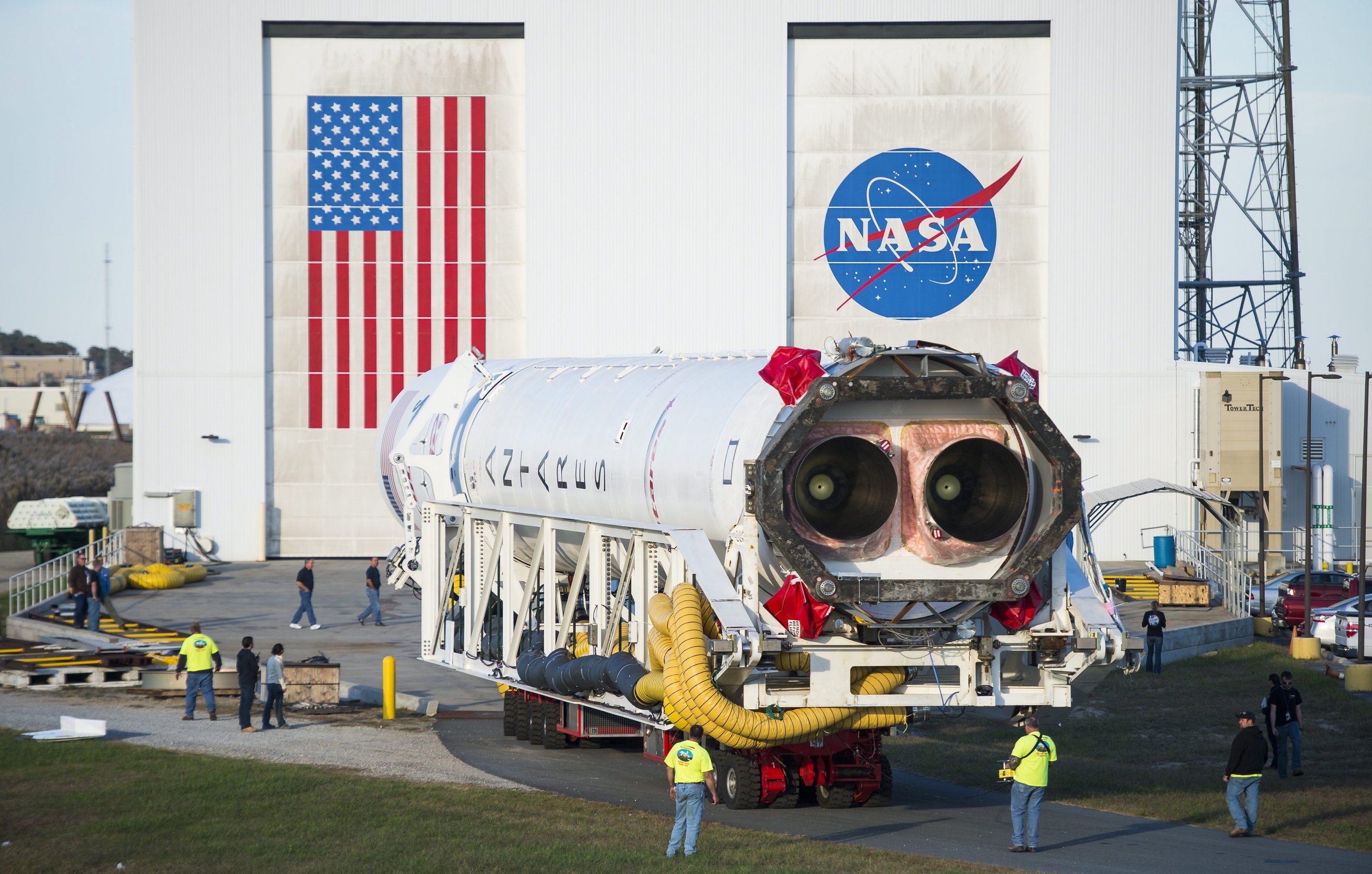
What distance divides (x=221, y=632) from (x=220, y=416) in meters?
16.1

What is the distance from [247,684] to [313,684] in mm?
2135

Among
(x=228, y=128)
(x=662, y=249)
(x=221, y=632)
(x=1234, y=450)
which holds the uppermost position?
(x=228, y=128)

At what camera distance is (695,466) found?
48.3 feet

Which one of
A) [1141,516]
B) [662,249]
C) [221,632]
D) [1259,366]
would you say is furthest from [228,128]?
[1259,366]

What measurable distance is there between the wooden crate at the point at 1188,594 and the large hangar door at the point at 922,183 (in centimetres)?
1192

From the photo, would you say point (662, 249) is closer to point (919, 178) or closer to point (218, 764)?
point (919, 178)

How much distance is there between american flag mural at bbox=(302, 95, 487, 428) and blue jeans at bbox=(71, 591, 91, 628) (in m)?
16.9

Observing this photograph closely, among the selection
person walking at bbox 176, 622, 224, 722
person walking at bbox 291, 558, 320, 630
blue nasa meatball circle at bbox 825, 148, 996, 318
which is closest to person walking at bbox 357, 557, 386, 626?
person walking at bbox 291, 558, 320, 630

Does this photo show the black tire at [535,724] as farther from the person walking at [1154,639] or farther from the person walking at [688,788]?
the person walking at [1154,639]

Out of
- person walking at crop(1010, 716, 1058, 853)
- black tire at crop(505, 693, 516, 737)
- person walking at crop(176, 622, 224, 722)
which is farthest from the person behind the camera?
person walking at crop(176, 622, 224, 722)

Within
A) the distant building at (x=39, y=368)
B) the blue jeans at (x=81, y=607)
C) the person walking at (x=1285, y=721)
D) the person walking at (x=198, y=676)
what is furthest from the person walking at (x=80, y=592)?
the distant building at (x=39, y=368)

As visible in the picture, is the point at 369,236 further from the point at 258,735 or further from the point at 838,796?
the point at 838,796

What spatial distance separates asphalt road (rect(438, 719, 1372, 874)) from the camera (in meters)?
14.0

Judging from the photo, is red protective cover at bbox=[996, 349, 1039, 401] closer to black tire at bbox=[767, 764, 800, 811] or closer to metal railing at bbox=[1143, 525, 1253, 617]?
black tire at bbox=[767, 764, 800, 811]
